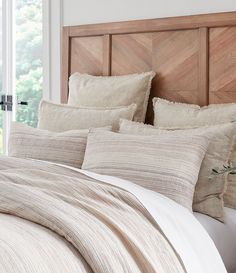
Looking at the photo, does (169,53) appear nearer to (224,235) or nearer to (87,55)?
(87,55)

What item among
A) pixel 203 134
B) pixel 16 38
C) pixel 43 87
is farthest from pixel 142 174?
pixel 16 38

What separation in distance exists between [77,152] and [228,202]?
74cm

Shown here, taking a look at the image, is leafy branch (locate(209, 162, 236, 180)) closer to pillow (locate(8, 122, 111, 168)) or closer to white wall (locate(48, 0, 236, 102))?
pillow (locate(8, 122, 111, 168))

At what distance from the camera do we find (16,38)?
14.5ft

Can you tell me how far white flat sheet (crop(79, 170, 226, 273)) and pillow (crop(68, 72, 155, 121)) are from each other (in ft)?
3.48

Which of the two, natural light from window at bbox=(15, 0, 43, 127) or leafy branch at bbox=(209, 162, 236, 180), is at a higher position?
natural light from window at bbox=(15, 0, 43, 127)

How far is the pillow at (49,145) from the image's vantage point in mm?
2957

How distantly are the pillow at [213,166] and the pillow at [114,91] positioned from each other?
0.62 m

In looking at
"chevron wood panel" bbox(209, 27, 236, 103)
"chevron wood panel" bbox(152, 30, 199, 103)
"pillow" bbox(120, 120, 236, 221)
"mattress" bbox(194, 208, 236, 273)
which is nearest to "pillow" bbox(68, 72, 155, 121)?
"chevron wood panel" bbox(152, 30, 199, 103)

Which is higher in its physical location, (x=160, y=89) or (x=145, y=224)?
(x=160, y=89)

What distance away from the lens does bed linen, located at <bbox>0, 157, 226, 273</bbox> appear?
1.72m

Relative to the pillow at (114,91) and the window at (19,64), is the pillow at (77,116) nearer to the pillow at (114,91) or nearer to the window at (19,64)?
the pillow at (114,91)

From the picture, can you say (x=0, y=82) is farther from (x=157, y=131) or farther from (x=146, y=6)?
(x=157, y=131)

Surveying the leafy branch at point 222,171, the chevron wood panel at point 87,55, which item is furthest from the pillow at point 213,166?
the chevron wood panel at point 87,55
